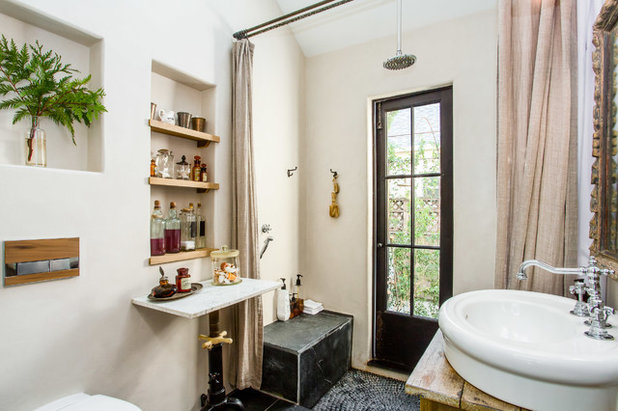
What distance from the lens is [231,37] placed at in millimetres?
2115

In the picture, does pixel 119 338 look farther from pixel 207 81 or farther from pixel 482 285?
pixel 482 285

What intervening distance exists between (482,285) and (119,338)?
2.08 m

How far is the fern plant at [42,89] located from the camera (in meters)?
1.26

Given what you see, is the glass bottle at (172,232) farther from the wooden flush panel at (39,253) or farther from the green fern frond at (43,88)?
the green fern frond at (43,88)

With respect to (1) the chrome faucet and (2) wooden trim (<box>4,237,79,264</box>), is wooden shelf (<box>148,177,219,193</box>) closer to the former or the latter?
(2) wooden trim (<box>4,237,79,264</box>)

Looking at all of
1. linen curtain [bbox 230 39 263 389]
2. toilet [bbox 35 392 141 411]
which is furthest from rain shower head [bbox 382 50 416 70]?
toilet [bbox 35 392 141 411]

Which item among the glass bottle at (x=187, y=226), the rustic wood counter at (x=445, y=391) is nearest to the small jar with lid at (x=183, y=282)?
the glass bottle at (x=187, y=226)

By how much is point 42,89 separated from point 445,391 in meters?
1.84

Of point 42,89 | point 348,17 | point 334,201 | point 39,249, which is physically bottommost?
point 39,249

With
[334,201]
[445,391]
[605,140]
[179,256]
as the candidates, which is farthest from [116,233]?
[605,140]

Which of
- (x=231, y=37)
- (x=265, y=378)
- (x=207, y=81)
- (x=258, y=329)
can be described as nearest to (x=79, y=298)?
(x=258, y=329)

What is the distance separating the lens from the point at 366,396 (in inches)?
85.1

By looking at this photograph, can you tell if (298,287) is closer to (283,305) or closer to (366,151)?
(283,305)

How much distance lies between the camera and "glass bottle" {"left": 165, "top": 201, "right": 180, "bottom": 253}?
178 centimetres
